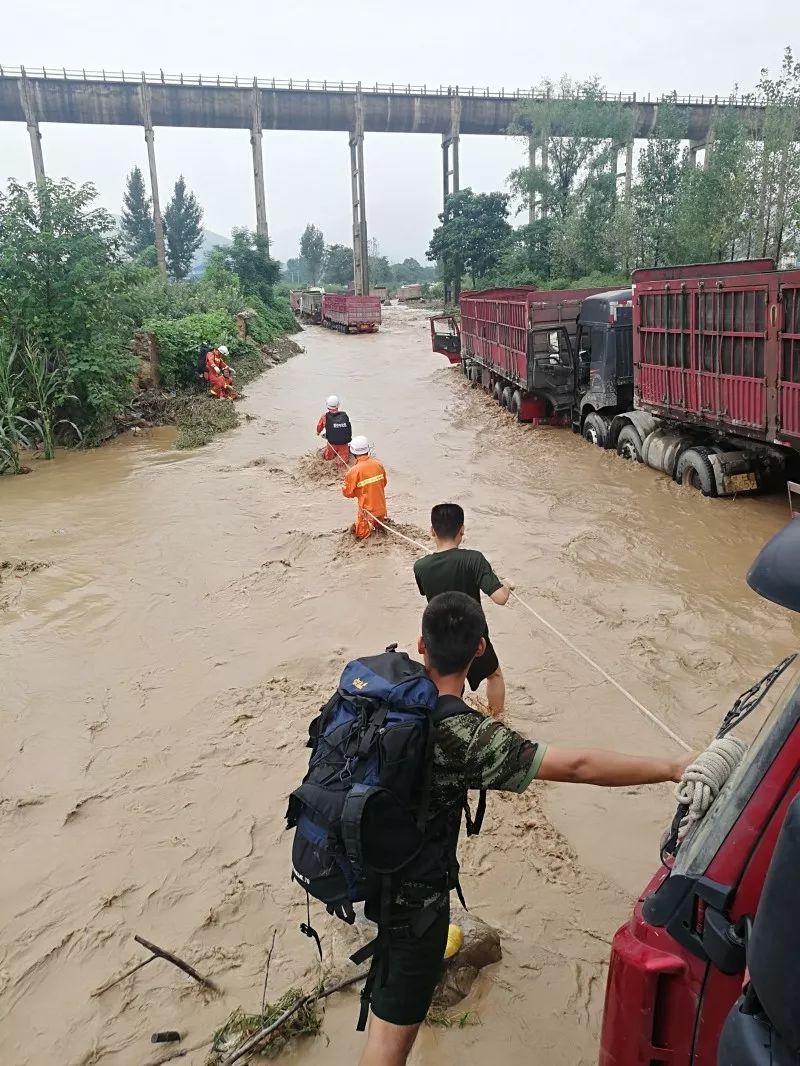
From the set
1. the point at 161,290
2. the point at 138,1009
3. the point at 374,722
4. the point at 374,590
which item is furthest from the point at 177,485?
the point at 161,290

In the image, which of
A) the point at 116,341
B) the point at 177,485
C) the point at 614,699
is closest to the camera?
the point at 614,699

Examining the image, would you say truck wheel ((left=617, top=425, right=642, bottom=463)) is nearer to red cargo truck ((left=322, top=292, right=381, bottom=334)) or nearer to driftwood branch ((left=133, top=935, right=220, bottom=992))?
driftwood branch ((left=133, top=935, right=220, bottom=992))

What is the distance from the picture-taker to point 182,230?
2349 inches

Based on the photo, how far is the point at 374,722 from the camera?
2.15 meters

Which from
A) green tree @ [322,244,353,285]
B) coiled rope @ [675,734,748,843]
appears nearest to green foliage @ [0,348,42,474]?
coiled rope @ [675,734,748,843]

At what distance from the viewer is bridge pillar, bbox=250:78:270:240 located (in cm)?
4688

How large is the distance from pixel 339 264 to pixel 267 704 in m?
73.5

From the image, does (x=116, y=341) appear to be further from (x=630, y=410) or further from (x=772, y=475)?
(x=772, y=475)

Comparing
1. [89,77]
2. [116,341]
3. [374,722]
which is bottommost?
[374,722]

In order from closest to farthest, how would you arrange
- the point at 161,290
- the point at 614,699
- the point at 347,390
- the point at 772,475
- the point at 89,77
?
1. the point at 614,699
2. the point at 772,475
3. the point at 347,390
4. the point at 161,290
5. the point at 89,77

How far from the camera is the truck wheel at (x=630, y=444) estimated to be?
11930 millimetres

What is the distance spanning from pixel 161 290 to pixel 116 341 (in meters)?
11.3

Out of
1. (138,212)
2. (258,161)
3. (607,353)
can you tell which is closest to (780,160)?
(607,353)

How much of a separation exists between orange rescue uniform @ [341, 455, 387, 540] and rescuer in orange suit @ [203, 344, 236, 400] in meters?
11.2
